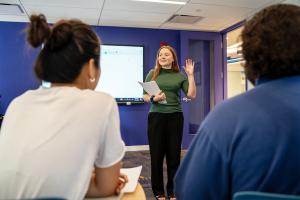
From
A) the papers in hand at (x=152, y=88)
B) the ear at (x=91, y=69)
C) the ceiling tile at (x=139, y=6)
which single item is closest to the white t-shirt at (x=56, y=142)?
the ear at (x=91, y=69)

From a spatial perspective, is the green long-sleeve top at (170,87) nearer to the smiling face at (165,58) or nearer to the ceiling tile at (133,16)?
the smiling face at (165,58)

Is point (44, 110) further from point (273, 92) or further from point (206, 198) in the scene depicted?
point (273, 92)

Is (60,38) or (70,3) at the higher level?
(70,3)

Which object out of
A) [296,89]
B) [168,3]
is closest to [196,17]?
[168,3]

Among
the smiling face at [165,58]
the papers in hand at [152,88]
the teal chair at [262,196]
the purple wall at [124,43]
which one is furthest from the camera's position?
the purple wall at [124,43]

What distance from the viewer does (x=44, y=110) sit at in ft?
2.80

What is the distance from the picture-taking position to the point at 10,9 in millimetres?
4109

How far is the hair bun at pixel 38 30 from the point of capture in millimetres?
925

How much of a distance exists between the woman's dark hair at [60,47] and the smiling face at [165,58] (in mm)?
1631

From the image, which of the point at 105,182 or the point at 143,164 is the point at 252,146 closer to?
the point at 105,182

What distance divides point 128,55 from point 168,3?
156cm

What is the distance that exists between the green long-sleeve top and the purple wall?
2.71m

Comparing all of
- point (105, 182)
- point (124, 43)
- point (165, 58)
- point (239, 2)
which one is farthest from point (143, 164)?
point (105, 182)

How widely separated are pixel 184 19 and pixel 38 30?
3.98 metres
